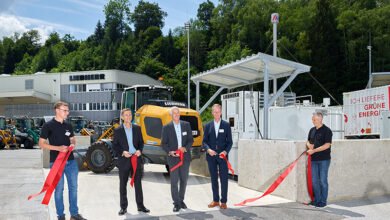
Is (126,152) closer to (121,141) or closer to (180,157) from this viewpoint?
(121,141)

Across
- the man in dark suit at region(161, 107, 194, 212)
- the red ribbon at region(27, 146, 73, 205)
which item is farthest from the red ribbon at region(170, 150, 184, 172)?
the red ribbon at region(27, 146, 73, 205)

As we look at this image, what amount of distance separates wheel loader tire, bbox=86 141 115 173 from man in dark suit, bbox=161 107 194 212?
5.55 m

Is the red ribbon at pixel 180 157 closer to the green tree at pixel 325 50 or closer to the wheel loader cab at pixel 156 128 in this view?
the wheel loader cab at pixel 156 128

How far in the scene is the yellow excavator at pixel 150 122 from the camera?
11461 mm

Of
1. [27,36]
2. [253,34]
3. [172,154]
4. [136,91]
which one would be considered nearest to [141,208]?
[172,154]

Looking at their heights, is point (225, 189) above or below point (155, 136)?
below

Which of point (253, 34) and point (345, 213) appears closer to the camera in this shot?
point (345, 213)

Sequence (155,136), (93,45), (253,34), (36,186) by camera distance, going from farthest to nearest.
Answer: (93,45) < (253,34) < (155,136) < (36,186)

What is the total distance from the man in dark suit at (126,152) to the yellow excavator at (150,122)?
12.8 feet

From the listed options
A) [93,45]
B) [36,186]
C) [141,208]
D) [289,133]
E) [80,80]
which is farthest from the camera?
[93,45]

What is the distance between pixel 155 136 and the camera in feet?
37.7

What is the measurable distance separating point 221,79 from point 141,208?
30.5 ft

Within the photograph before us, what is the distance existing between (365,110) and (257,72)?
6599 millimetres

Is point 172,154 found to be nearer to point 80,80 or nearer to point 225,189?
point 225,189
